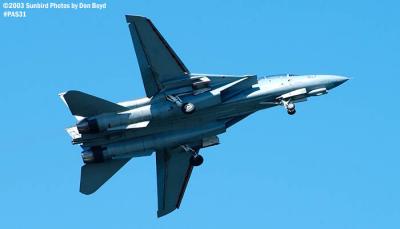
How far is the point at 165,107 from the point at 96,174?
265 inches

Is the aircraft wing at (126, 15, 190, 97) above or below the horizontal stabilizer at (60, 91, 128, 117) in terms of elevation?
above

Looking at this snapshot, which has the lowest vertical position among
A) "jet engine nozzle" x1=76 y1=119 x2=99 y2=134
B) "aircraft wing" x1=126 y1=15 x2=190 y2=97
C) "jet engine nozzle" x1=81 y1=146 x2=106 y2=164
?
"jet engine nozzle" x1=81 y1=146 x2=106 y2=164

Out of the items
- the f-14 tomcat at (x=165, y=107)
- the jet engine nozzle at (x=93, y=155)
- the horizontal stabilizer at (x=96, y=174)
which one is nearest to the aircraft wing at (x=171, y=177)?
the f-14 tomcat at (x=165, y=107)

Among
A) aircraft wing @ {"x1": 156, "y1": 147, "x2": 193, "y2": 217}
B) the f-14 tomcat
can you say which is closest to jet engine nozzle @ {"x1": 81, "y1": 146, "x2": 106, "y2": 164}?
the f-14 tomcat

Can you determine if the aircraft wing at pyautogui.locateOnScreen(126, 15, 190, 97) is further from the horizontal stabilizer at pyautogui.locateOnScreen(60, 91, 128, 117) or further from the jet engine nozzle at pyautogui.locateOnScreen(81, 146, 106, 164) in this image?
the jet engine nozzle at pyautogui.locateOnScreen(81, 146, 106, 164)

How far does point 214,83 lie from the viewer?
6025 cm

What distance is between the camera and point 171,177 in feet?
215

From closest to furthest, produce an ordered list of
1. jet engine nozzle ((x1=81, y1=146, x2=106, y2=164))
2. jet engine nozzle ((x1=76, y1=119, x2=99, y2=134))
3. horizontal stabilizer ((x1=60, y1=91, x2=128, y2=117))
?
1. horizontal stabilizer ((x1=60, y1=91, x2=128, y2=117))
2. jet engine nozzle ((x1=76, y1=119, x2=99, y2=134))
3. jet engine nozzle ((x1=81, y1=146, x2=106, y2=164))

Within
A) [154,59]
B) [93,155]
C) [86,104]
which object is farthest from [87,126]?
[154,59]

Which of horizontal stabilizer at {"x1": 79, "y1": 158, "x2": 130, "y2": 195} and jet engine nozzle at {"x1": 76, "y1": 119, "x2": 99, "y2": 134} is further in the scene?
horizontal stabilizer at {"x1": 79, "y1": 158, "x2": 130, "y2": 195}

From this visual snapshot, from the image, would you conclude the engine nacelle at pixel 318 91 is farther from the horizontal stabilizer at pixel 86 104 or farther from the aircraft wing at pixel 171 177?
the horizontal stabilizer at pixel 86 104

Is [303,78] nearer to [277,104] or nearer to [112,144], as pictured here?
[277,104]

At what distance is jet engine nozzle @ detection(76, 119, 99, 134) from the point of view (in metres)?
59.1

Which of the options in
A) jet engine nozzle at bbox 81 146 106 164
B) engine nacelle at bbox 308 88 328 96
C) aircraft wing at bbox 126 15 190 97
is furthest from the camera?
engine nacelle at bbox 308 88 328 96
